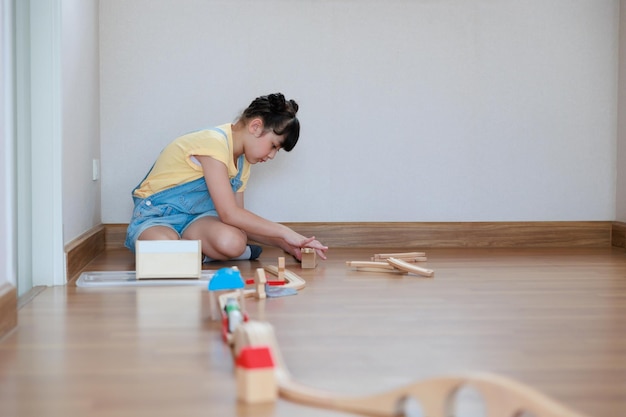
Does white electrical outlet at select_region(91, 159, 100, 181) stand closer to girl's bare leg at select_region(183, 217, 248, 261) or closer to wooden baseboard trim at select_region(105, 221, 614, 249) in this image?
girl's bare leg at select_region(183, 217, 248, 261)

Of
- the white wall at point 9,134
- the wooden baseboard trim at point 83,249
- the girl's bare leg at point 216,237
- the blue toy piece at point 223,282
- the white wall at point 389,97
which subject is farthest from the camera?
the white wall at point 389,97

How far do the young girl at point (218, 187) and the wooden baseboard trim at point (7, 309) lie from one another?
1.05 m

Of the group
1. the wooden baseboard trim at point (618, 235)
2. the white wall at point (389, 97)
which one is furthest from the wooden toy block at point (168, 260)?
the wooden baseboard trim at point (618, 235)

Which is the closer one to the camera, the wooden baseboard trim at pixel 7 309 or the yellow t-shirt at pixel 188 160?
the wooden baseboard trim at pixel 7 309

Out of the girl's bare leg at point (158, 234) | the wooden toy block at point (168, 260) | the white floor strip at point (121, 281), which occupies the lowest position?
the white floor strip at point (121, 281)

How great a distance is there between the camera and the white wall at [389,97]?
327 cm

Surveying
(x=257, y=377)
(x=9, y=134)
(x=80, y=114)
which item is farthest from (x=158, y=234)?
(x=257, y=377)

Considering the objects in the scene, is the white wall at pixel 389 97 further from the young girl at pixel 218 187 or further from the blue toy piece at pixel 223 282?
the blue toy piece at pixel 223 282

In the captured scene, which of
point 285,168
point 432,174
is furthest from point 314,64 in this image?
point 432,174

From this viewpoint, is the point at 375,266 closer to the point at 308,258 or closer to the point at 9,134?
the point at 308,258

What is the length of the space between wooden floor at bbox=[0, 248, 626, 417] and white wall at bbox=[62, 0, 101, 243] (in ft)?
1.50

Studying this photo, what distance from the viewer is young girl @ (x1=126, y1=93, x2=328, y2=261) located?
2668 millimetres

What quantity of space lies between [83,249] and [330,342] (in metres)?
1.40

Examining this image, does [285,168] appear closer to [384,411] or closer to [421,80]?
[421,80]
